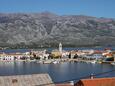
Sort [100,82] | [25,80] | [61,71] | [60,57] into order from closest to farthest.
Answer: [25,80] → [100,82] → [61,71] → [60,57]

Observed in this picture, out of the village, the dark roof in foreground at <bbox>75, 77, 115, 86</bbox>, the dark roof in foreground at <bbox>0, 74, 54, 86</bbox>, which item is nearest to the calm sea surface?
the village

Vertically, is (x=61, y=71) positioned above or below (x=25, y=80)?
below

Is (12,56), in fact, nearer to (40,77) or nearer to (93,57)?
(93,57)

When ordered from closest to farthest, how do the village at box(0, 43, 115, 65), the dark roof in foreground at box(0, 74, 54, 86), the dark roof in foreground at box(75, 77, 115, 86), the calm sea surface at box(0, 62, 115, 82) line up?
the dark roof in foreground at box(0, 74, 54, 86) → the dark roof in foreground at box(75, 77, 115, 86) → the calm sea surface at box(0, 62, 115, 82) → the village at box(0, 43, 115, 65)

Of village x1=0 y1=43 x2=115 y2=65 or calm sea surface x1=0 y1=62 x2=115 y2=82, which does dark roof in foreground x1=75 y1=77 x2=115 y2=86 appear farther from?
village x1=0 y1=43 x2=115 y2=65

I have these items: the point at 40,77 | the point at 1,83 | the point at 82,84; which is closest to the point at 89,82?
the point at 82,84

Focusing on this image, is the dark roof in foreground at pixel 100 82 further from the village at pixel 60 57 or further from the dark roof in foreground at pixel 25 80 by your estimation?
the village at pixel 60 57

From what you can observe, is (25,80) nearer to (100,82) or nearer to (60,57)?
(100,82)


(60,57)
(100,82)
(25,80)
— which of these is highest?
(25,80)

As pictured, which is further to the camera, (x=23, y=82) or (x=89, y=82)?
(x=89, y=82)

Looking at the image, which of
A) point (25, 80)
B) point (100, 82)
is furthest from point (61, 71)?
point (25, 80)

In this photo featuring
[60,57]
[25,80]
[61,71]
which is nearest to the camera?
[25,80]
